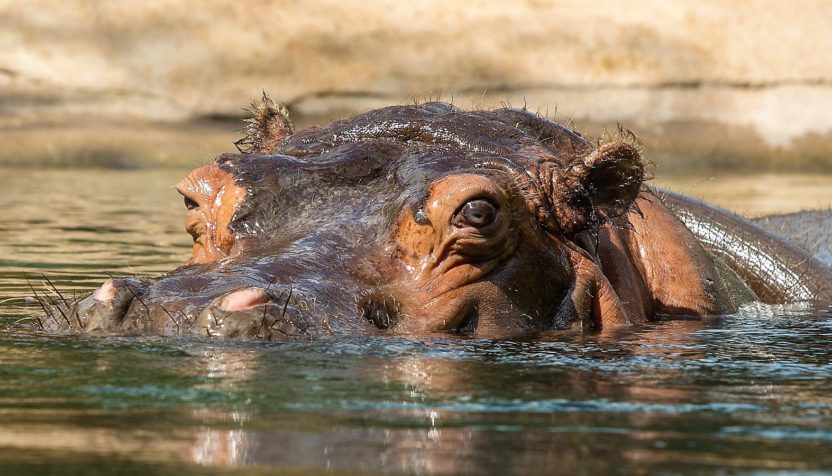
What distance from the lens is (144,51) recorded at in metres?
21.1

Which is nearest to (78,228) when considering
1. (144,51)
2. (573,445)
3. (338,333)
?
(338,333)

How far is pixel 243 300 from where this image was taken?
4.25 meters

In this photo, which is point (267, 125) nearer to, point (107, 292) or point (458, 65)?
point (107, 292)

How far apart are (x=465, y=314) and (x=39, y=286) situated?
326cm

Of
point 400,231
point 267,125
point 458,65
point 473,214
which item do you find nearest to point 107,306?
point 400,231

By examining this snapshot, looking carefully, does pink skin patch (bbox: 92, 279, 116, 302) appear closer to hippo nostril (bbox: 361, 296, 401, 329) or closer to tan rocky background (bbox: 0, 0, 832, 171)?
hippo nostril (bbox: 361, 296, 401, 329)

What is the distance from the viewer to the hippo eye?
5008 mm

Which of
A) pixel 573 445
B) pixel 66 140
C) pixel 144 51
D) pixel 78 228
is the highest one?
pixel 144 51

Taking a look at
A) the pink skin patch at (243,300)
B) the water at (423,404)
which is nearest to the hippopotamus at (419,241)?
the pink skin patch at (243,300)

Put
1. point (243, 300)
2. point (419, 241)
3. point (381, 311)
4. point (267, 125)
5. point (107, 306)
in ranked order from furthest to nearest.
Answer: point (267, 125) < point (419, 241) < point (381, 311) < point (107, 306) < point (243, 300)

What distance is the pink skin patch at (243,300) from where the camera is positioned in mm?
4223

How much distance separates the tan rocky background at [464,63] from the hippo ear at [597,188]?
1524 cm

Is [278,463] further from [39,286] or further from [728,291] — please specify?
[39,286]

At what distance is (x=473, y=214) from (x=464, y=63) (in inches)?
655
